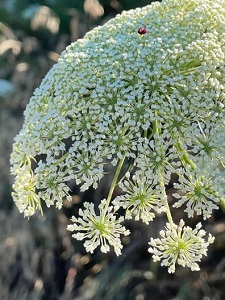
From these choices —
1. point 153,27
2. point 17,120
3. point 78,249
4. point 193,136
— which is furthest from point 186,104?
point 17,120

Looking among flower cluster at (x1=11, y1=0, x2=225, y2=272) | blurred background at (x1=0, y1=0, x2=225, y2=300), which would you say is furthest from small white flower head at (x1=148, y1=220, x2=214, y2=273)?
blurred background at (x1=0, y1=0, x2=225, y2=300)

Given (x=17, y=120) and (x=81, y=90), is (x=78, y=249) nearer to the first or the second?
(x=17, y=120)

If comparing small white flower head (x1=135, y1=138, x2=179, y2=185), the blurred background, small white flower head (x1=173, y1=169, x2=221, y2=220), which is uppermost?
small white flower head (x1=135, y1=138, x2=179, y2=185)

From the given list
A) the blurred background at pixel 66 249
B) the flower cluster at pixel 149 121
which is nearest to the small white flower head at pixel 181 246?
the flower cluster at pixel 149 121

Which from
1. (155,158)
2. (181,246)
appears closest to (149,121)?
(155,158)

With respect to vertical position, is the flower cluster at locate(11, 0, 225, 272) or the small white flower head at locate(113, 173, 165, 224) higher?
the flower cluster at locate(11, 0, 225, 272)

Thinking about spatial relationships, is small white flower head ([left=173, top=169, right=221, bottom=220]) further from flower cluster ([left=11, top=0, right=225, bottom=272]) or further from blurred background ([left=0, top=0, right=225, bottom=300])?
blurred background ([left=0, top=0, right=225, bottom=300])

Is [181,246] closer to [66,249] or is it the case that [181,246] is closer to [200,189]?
[200,189]
